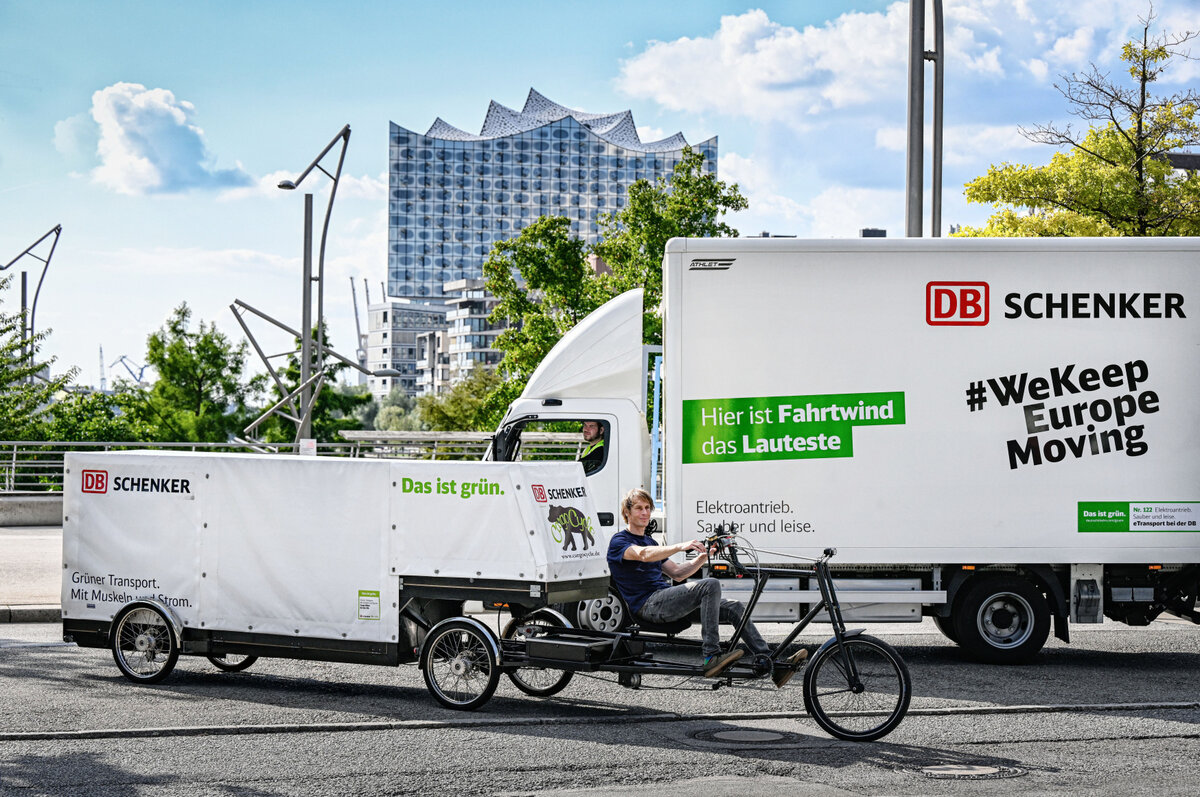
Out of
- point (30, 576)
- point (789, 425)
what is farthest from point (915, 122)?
point (30, 576)

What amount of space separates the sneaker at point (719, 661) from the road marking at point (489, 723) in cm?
40

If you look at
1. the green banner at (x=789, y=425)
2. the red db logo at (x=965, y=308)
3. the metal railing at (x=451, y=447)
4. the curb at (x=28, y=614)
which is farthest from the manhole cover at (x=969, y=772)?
the curb at (x=28, y=614)

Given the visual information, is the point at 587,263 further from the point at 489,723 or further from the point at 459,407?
the point at 459,407

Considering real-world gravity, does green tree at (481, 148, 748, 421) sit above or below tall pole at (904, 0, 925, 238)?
above

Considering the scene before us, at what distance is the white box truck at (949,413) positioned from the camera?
429 inches

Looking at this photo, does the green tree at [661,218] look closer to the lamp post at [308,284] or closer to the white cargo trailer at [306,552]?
the lamp post at [308,284]

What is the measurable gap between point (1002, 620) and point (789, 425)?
2426 mm

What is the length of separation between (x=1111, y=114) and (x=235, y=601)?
16084 millimetres

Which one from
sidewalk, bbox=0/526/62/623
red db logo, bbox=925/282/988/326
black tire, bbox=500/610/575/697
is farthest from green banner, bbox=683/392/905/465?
sidewalk, bbox=0/526/62/623

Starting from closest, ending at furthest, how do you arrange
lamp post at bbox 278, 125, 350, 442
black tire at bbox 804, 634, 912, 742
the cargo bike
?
black tire at bbox 804, 634, 912, 742 → the cargo bike → lamp post at bbox 278, 125, 350, 442

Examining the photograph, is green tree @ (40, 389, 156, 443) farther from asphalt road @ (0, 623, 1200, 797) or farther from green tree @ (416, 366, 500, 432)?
asphalt road @ (0, 623, 1200, 797)

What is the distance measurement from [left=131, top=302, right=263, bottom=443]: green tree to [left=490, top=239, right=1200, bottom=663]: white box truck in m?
41.9

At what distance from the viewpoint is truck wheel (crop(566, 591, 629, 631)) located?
10336 mm

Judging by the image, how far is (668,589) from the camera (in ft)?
29.4
